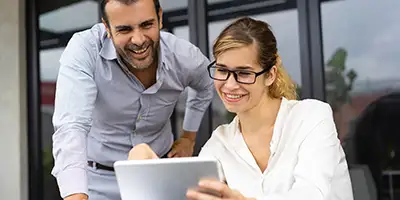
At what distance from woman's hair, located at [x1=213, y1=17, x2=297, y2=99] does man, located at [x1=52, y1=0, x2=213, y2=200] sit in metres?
0.31

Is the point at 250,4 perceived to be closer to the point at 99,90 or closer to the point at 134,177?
the point at 99,90

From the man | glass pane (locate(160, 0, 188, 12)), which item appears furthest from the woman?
glass pane (locate(160, 0, 188, 12))

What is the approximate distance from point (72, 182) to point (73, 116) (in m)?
0.21

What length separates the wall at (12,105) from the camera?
128 inches

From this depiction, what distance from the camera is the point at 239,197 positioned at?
1.08 metres

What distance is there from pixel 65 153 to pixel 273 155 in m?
0.58

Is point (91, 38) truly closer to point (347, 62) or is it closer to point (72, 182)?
point (72, 182)

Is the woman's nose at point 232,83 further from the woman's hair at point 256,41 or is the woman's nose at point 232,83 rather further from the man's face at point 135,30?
the man's face at point 135,30

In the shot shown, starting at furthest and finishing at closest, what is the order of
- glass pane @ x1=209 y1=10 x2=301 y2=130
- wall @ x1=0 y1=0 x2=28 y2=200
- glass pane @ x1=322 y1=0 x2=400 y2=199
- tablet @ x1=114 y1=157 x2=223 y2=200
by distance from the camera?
wall @ x1=0 y1=0 x2=28 y2=200 → glass pane @ x1=209 y1=10 x2=301 y2=130 → glass pane @ x1=322 y1=0 x2=400 y2=199 → tablet @ x1=114 y1=157 x2=223 y2=200

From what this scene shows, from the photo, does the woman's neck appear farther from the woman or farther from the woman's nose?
the woman's nose

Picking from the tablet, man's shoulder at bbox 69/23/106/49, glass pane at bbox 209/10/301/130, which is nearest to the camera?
the tablet

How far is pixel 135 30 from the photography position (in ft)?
5.35

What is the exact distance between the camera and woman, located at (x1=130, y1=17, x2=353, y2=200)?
128 cm

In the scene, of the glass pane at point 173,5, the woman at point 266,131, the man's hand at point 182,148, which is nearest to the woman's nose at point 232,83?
the woman at point 266,131
